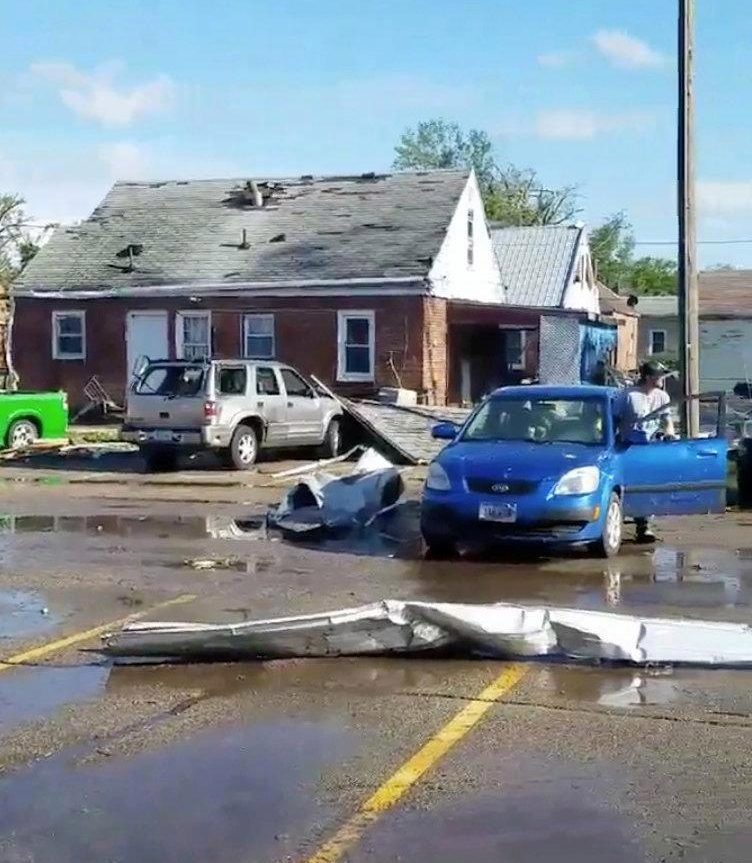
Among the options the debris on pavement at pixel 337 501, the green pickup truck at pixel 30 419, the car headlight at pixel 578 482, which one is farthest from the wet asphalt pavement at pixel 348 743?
the green pickup truck at pixel 30 419

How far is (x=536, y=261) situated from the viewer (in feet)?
153

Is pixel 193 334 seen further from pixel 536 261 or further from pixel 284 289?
pixel 536 261

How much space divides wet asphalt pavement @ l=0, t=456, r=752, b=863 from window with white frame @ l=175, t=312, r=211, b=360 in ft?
68.0

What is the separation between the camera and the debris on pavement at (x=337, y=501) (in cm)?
1412

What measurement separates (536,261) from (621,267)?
52.2m

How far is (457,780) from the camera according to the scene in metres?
5.73

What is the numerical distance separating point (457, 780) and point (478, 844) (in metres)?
0.76

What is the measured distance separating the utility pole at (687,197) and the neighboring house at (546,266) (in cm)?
2581

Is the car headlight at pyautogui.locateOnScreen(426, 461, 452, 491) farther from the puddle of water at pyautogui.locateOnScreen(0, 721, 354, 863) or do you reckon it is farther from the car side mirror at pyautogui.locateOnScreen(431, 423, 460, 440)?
the puddle of water at pyautogui.locateOnScreen(0, 721, 354, 863)

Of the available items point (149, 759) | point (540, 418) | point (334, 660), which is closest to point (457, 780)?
point (149, 759)

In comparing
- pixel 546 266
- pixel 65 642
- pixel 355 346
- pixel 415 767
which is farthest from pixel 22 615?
pixel 546 266

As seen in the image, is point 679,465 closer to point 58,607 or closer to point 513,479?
point 513,479

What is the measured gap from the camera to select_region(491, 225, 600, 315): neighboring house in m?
45.0

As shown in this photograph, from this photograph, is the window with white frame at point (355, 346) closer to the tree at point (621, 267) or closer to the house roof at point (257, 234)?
the house roof at point (257, 234)
